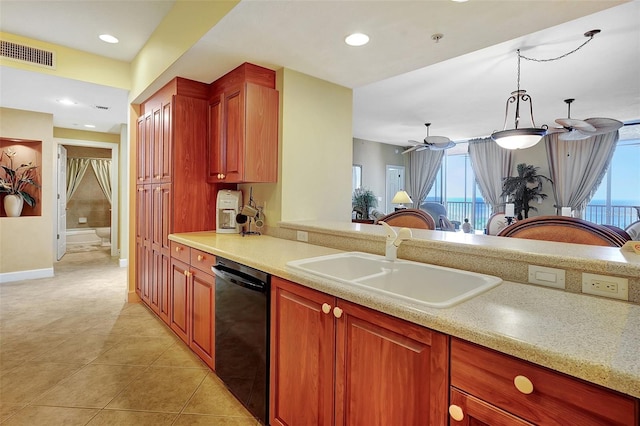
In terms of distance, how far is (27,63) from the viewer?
128 inches

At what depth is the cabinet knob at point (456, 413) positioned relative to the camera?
3.07 feet

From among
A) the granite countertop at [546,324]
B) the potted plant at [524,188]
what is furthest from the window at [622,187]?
the granite countertop at [546,324]

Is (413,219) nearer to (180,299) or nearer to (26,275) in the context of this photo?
(180,299)

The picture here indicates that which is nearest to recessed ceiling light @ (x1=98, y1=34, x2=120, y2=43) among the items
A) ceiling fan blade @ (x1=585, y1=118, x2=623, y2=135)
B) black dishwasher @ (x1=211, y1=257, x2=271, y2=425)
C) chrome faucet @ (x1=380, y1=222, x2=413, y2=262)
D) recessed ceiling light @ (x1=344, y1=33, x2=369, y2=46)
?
recessed ceiling light @ (x1=344, y1=33, x2=369, y2=46)

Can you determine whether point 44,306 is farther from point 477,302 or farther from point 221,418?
point 477,302

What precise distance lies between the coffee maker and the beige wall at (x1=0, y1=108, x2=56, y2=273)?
12.2 ft

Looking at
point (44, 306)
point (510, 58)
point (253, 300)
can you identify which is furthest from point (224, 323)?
point (510, 58)

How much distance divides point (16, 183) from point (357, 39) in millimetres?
5444

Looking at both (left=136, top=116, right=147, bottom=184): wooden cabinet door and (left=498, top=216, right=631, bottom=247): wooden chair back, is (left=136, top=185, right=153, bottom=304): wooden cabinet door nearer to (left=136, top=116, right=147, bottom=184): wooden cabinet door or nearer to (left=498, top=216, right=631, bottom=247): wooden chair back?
(left=136, top=116, right=147, bottom=184): wooden cabinet door

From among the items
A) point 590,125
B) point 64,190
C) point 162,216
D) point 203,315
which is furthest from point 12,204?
point 590,125

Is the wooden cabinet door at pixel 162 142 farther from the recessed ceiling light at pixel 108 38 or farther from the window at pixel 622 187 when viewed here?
the window at pixel 622 187

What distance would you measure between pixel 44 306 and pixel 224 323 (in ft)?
9.99

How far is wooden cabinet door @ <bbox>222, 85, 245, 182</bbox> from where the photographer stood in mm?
2639

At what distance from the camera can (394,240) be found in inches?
68.4
